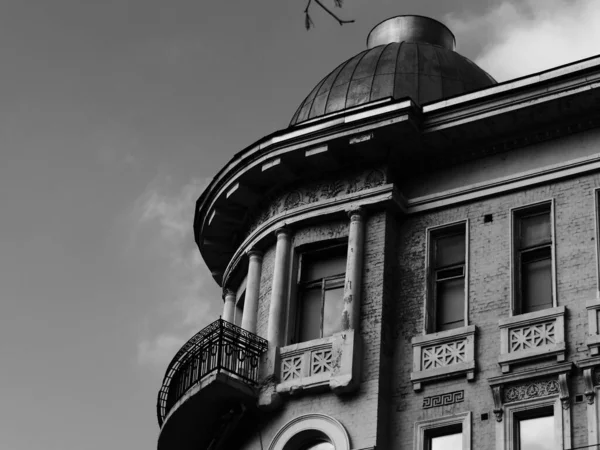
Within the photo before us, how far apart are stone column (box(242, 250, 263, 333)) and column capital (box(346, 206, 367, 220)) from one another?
2359 millimetres

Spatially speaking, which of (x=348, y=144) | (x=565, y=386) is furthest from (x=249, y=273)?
(x=565, y=386)

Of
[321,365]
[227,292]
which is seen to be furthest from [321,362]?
[227,292]

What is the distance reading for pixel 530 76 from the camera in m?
24.1

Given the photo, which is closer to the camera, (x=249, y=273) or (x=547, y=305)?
(x=547, y=305)

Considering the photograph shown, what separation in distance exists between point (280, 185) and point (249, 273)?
180cm

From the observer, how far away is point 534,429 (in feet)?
70.4

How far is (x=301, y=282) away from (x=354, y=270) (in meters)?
1.56

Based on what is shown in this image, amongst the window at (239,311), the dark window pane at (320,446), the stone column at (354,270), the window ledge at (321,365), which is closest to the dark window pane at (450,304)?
the stone column at (354,270)

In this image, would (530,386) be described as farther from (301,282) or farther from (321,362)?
(301,282)

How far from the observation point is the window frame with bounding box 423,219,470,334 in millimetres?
23391

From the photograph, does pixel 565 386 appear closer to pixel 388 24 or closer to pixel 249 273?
pixel 249 273

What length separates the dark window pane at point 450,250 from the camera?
24.2m

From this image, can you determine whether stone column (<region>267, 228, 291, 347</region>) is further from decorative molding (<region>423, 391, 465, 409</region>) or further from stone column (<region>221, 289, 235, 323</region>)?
decorative molding (<region>423, 391, 465, 409</region>)

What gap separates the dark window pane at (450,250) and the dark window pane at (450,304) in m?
0.40
